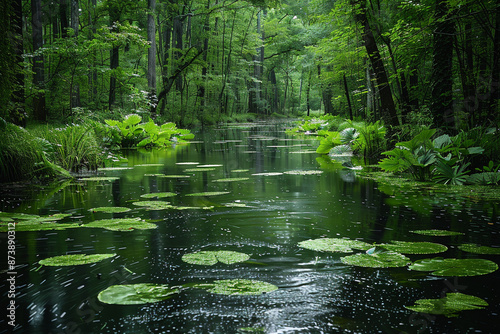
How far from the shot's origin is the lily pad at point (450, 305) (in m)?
1.34

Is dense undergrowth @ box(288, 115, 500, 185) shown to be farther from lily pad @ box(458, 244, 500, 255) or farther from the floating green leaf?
lily pad @ box(458, 244, 500, 255)

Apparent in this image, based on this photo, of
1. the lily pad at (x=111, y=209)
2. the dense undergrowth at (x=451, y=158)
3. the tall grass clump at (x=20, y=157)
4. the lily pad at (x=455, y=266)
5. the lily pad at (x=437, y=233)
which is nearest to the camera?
the lily pad at (x=455, y=266)

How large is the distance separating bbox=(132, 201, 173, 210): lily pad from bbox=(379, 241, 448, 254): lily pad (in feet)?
5.78

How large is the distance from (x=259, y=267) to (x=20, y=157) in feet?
Result: 12.1

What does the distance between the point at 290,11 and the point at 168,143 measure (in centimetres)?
2177

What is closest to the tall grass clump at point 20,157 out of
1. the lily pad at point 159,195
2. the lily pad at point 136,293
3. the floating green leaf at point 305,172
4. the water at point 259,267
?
the water at point 259,267

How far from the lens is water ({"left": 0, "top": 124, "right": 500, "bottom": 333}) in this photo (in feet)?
4.27

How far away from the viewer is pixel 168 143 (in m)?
10.6

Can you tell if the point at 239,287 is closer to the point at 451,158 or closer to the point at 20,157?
the point at 451,158

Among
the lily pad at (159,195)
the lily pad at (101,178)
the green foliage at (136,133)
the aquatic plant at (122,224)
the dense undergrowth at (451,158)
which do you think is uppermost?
the green foliage at (136,133)

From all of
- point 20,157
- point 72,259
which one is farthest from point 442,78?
point 20,157

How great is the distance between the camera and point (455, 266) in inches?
69.0

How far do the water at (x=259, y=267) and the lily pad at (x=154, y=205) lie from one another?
85 mm

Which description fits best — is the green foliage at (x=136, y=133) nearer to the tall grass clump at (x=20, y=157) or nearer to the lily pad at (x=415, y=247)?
the tall grass clump at (x=20, y=157)
